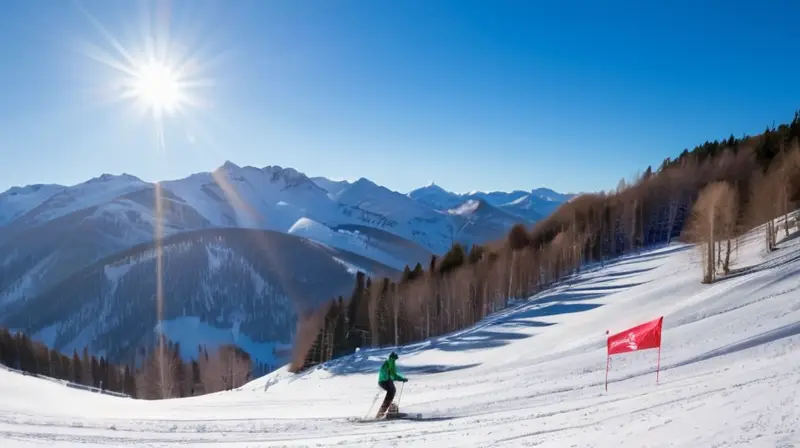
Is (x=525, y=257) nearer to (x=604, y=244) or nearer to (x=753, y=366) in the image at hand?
(x=604, y=244)

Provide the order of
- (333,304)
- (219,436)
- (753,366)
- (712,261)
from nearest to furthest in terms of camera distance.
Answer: (219,436)
(753,366)
(712,261)
(333,304)

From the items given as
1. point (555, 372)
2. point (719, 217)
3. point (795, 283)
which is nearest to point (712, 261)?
point (719, 217)

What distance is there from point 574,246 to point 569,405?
6706 centimetres

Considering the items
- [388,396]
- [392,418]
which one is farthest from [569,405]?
[388,396]

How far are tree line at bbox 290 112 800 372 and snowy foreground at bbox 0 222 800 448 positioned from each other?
62.8 feet

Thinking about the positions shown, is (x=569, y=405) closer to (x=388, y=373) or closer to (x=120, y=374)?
(x=388, y=373)

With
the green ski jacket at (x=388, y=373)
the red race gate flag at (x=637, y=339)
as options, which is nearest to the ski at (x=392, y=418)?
the green ski jacket at (x=388, y=373)

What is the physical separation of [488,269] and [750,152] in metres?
62.8

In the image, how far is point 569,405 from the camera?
13031 millimetres

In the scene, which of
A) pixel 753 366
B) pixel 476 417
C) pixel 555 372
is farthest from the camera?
pixel 555 372

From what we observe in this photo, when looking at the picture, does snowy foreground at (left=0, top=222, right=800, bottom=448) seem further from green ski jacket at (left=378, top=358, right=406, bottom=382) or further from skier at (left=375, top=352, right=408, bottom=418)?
green ski jacket at (left=378, top=358, right=406, bottom=382)

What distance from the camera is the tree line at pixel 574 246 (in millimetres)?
51312

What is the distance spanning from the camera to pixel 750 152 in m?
89.6

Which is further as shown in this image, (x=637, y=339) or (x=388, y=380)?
(x=637, y=339)
